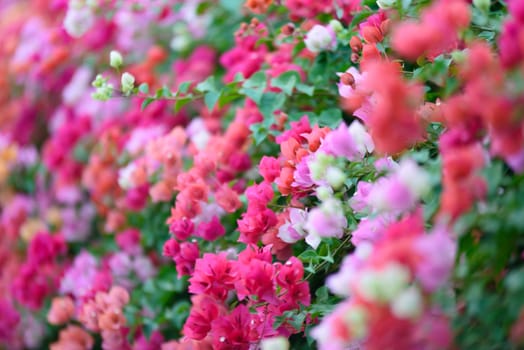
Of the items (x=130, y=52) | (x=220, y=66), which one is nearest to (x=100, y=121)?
(x=130, y=52)

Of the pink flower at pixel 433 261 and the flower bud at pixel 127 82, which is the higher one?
the pink flower at pixel 433 261

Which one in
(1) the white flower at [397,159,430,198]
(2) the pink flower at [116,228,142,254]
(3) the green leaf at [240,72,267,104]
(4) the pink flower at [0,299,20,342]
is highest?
(1) the white flower at [397,159,430,198]

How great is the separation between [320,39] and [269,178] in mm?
280

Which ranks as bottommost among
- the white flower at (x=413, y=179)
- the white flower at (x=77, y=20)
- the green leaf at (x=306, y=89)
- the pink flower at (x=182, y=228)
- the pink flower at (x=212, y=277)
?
the pink flower at (x=182, y=228)

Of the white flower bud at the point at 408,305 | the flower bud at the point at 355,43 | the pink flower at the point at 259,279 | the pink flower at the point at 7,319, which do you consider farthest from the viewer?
the pink flower at the point at 7,319

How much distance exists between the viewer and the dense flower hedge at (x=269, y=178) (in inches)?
23.5

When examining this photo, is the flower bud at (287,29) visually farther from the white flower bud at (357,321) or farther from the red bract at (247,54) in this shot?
the white flower bud at (357,321)

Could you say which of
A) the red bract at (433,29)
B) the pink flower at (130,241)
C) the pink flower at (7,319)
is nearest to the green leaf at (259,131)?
the pink flower at (130,241)

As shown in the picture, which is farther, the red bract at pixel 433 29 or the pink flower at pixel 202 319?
the pink flower at pixel 202 319

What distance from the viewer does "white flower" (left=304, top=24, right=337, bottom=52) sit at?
1137mm

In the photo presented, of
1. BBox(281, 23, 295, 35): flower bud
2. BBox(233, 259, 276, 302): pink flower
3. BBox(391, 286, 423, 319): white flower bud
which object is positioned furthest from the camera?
BBox(281, 23, 295, 35): flower bud

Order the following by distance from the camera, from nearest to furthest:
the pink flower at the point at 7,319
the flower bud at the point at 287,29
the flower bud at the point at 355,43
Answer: the flower bud at the point at 355,43 < the flower bud at the point at 287,29 < the pink flower at the point at 7,319

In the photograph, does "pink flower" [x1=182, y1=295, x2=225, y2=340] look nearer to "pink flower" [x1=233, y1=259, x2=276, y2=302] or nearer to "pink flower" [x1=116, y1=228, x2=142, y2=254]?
"pink flower" [x1=233, y1=259, x2=276, y2=302]

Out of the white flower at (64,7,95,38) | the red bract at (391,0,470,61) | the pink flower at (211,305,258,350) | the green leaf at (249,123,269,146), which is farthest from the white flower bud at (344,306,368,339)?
the white flower at (64,7,95,38)
